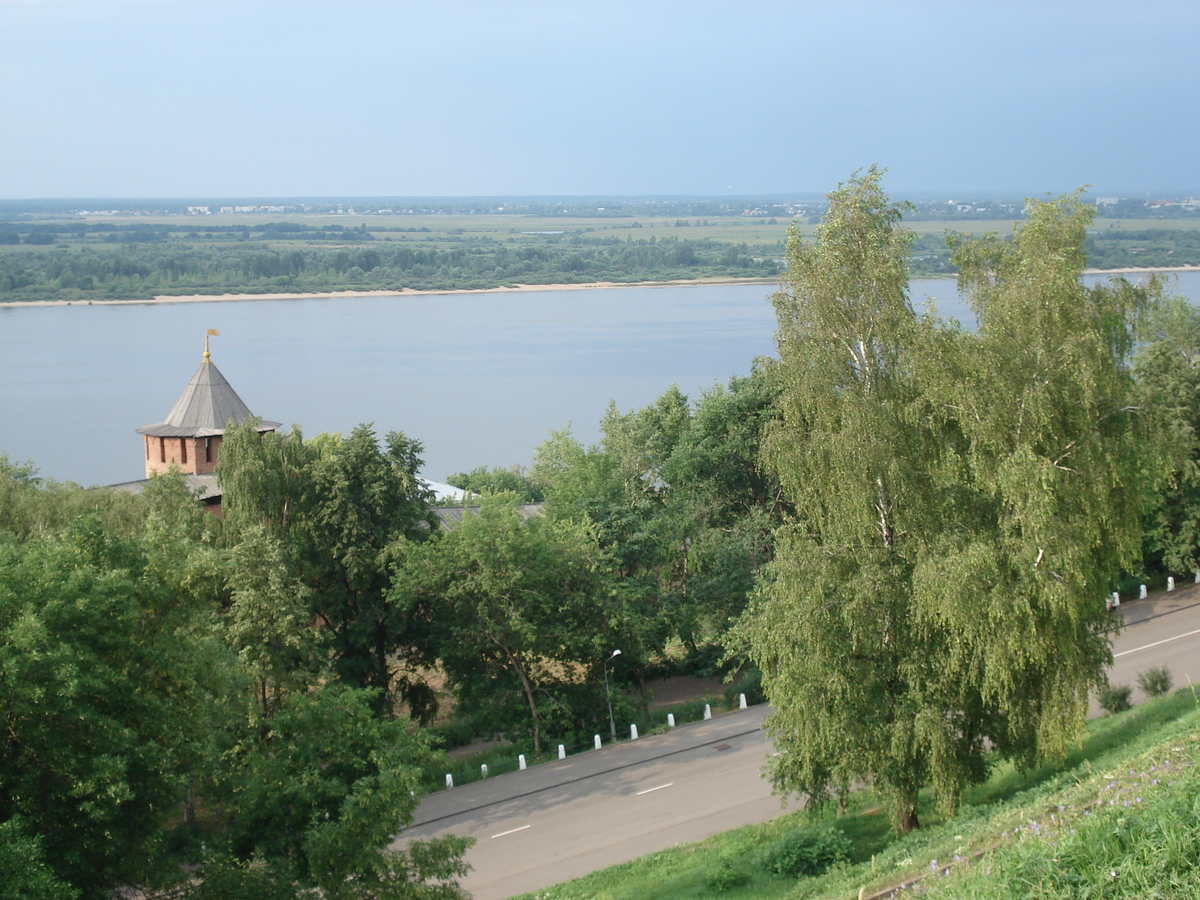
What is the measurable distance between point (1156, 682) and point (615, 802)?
766 centimetres

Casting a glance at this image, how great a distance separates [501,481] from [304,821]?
24.6 metres

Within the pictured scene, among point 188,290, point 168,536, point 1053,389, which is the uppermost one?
point 188,290

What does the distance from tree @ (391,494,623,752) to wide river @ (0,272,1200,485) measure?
18190mm

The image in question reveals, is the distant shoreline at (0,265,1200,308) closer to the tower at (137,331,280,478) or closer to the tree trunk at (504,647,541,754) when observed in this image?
the tower at (137,331,280,478)

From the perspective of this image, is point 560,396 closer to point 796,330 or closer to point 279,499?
point 279,499

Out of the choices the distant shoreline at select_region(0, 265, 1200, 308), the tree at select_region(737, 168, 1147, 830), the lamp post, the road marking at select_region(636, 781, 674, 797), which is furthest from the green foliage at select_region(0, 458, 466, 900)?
the distant shoreline at select_region(0, 265, 1200, 308)

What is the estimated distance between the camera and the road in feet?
42.3

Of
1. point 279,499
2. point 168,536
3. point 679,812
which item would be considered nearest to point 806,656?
point 679,812

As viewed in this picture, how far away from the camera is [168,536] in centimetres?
1191

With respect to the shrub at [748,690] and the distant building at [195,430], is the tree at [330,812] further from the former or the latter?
the distant building at [195,430]

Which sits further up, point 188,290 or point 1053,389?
point 188,290

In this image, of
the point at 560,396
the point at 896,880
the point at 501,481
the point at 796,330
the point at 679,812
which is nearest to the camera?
the point at 896,880

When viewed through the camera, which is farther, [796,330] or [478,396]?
[478,396]

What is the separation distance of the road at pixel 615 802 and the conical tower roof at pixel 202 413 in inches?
538
